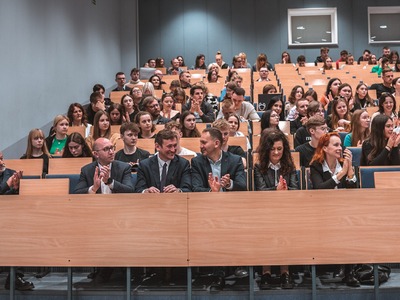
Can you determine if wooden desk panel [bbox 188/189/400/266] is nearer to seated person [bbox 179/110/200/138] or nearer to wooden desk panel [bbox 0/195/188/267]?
wooden desk panel [bbox 0/195/188/267]

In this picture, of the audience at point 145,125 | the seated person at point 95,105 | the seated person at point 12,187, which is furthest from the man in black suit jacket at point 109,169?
the seated person at point 95,105

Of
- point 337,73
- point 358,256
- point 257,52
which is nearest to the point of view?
point 358,256

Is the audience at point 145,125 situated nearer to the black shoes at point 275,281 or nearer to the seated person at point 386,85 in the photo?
the black shoes at point 275,281

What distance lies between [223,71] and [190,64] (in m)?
3.64

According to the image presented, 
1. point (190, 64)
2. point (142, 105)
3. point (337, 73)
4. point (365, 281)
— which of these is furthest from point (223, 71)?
point (365, 281)

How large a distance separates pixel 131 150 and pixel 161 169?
104 cm

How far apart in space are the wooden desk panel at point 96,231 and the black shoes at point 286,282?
2.36 feet

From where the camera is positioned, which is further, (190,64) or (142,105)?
(190,64)

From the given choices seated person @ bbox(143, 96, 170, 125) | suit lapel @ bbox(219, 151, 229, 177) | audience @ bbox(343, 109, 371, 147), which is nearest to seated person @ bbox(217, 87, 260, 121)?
seated person @ bbox(143, 96, 170, 125)

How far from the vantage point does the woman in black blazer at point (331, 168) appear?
4.48m

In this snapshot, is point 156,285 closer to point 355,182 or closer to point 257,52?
point 355,182

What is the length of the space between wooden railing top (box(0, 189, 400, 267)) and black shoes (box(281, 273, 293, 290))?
0.32 m

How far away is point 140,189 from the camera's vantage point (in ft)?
15.7

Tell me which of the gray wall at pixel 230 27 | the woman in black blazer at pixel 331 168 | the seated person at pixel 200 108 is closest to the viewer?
the woman in black blazer at pixel 331 168
